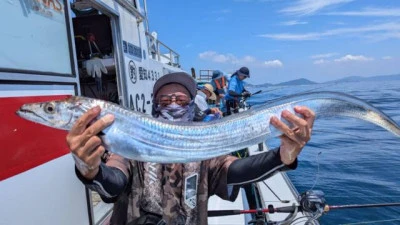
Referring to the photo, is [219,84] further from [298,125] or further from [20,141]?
[20,141]

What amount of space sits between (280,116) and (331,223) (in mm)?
5102

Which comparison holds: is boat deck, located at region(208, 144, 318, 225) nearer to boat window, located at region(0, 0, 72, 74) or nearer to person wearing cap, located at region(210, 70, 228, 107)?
boat window, located at region(0, 0, 72, 74)

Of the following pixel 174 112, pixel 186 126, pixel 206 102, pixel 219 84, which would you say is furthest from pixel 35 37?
pixel 219 84

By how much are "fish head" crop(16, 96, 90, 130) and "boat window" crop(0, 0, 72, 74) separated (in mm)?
573

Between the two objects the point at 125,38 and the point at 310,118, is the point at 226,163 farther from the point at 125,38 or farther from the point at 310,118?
the point at 125,38

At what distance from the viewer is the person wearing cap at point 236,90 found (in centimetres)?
999

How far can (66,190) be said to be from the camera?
2.70 m

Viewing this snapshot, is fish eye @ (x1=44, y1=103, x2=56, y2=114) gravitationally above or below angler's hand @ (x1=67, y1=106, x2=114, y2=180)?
above

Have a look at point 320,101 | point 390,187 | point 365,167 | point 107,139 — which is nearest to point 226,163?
point 320,101

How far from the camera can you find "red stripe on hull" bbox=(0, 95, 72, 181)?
191 cm

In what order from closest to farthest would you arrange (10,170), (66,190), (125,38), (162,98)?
1. (10,170)
2. (162,98)
3. (66,190)
4. (125,38)

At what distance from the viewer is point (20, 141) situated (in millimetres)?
2045

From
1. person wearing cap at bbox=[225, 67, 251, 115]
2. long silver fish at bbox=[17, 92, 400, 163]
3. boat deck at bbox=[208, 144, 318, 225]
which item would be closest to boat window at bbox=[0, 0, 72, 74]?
long silver fish at bbox=[17, 92, 400, 163]

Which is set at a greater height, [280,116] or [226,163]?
[280,116]
